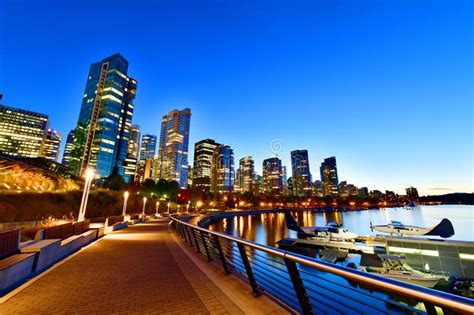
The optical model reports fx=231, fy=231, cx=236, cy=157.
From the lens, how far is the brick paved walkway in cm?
450

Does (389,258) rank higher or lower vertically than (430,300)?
lower

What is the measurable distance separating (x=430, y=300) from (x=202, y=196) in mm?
137748

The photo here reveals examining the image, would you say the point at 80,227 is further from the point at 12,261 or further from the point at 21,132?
the point at 21,132

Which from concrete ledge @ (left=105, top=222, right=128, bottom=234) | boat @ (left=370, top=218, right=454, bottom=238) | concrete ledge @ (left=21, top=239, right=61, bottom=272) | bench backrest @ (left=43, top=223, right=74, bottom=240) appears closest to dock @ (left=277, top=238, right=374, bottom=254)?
boat @ (left=370, top=218, right=454, bottom=238)

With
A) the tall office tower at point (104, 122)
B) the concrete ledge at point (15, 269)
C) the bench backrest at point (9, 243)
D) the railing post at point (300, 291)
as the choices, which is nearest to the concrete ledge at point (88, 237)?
the bench backrest at point (9, 243)

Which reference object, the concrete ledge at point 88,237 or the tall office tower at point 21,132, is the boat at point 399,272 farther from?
the tall office tower at point 21,132

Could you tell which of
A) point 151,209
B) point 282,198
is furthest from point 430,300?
point 282,198

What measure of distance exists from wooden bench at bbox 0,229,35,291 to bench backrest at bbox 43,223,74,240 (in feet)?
10.4

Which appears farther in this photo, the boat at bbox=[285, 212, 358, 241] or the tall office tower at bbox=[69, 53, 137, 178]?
the tall office tower at bbox=[69, 53, 137, 178]

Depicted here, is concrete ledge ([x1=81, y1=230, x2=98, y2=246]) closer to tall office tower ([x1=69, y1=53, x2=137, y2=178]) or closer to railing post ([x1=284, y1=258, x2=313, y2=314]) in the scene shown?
railing post ([x1=284, y1=258, x2=313, y2=314])

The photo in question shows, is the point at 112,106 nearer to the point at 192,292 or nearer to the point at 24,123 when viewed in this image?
the point at 24,123

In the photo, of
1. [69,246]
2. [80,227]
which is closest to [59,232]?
[69,246]

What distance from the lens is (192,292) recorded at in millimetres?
5336

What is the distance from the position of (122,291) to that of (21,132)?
242540 mm
